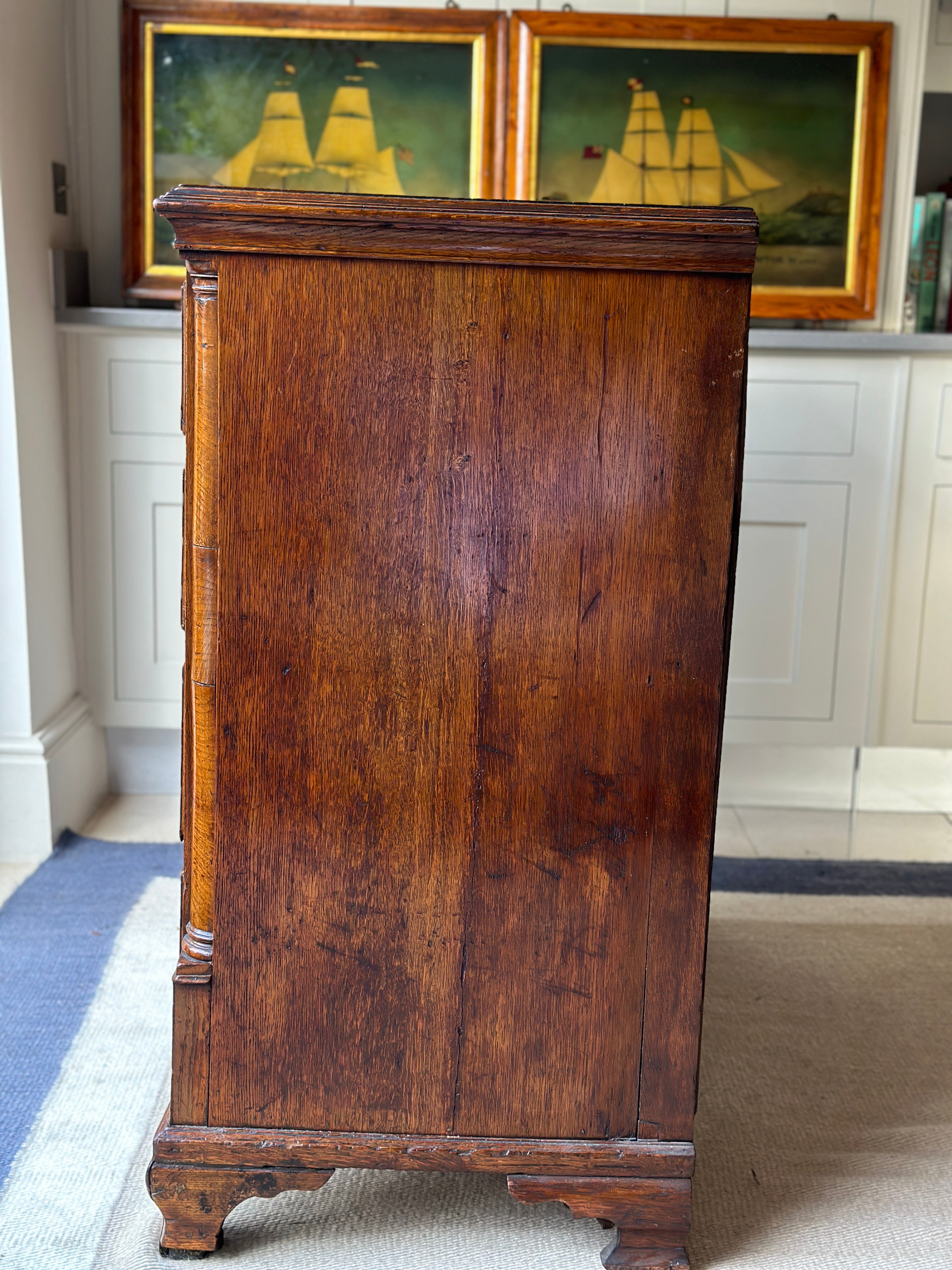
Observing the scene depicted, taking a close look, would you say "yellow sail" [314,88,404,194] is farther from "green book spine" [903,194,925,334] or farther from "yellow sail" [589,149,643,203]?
"green book spine" [903,194,925,334]

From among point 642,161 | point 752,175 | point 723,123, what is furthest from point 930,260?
point 642,161

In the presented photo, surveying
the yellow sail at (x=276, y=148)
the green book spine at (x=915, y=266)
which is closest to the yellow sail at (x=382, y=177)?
the yellow sail at (x=276, y=148)

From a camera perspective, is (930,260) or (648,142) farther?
(930,260)

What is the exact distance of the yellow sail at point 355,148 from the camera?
2.54m

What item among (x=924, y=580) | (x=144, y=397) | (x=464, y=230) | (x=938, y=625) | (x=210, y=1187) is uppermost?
(x=464, y=230)

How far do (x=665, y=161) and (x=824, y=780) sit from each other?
1478 mm

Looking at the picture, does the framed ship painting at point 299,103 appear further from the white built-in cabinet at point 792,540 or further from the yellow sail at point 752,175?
the yellow sail at point 752,175

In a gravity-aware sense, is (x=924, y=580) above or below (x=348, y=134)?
below

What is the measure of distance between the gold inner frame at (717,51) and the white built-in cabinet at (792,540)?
1.19 ft

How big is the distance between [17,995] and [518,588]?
3.82 feet

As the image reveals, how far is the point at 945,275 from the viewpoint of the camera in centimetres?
266

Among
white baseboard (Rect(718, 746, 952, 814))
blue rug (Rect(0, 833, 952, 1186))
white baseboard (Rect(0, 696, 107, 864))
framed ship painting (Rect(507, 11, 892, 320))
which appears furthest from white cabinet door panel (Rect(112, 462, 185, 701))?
white baseboard (Rect(718, 746, 952, 814))

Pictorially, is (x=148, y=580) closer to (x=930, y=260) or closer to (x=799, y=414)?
(x=799, y=414)

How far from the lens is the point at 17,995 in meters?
1.83
